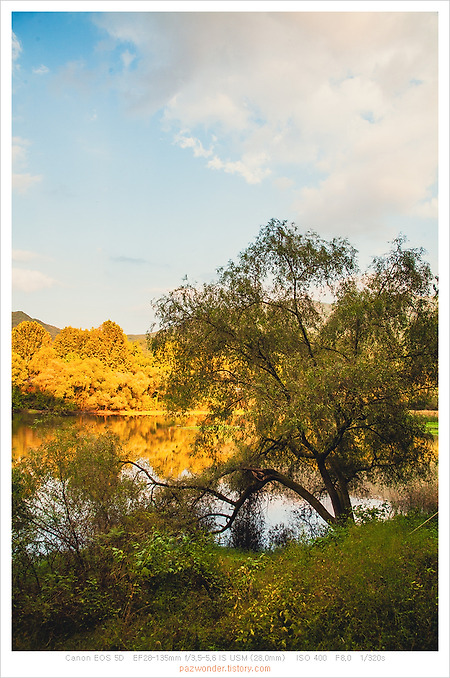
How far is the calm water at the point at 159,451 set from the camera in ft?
20.2

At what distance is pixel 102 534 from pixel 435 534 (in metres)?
4.44

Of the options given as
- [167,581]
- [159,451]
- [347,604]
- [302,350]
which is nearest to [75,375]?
[159,451]

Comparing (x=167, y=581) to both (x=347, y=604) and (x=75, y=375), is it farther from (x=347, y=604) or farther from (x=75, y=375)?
(x=75, y=375)

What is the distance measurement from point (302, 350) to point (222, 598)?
461 cm

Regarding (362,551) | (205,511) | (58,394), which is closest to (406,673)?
(362,551)

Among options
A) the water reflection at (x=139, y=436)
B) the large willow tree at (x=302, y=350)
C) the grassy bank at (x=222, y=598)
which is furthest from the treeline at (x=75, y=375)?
the grassy bank at (x=222, y=598)

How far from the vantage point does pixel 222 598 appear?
4402 millimetres

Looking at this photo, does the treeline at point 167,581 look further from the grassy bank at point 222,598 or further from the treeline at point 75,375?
the treeline at point 75,375

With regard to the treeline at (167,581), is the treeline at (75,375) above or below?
above

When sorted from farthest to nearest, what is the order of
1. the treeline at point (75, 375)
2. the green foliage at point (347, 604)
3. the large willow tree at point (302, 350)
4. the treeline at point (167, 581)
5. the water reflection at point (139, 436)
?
the treeline at point (75, 375) → the large willow tree at point (302, 350) → the water reflection at point (139, 436) → the treeline at point (167, 581) → the green foliage at point (347, 604)

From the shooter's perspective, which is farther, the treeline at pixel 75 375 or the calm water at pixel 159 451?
the treeline at pixel 75 375

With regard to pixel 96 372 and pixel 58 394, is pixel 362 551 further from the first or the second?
pixel 96 372

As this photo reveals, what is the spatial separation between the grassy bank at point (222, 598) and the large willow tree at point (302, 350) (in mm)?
2295

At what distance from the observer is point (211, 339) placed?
7.72 m
